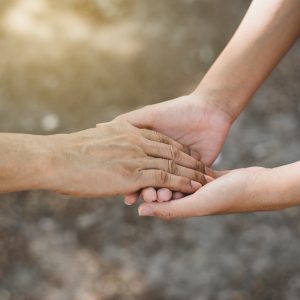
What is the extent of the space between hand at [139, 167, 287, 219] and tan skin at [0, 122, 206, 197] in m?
0.11

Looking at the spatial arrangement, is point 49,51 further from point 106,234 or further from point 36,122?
point 106,234

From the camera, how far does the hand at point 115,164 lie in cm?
193

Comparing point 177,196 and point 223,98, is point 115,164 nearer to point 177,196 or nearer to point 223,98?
point 177,196

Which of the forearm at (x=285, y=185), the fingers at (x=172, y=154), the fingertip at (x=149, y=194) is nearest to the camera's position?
the forearm at (x=285, y=185)

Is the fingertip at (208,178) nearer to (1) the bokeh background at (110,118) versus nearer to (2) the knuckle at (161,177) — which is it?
(2) the knuckle at (161,177)

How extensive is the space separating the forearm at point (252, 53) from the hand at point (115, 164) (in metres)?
0.31

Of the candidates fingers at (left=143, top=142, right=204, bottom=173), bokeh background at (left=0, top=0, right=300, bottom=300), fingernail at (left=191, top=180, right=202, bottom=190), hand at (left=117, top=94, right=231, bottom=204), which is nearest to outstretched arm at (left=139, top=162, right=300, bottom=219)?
fingernail at (left=191, top=180, right=202, bottom=190)

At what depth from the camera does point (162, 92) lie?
123 inches

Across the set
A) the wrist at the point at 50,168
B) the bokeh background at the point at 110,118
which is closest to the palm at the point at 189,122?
the wrist at the point at 50,168

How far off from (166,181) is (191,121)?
0.97 feet

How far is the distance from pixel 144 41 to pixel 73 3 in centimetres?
55

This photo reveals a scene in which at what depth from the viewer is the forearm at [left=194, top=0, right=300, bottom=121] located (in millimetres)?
2162

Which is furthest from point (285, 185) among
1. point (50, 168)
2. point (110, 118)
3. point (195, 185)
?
point (110, 118)

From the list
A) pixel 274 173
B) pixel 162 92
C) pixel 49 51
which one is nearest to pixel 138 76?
pixel 162 92
